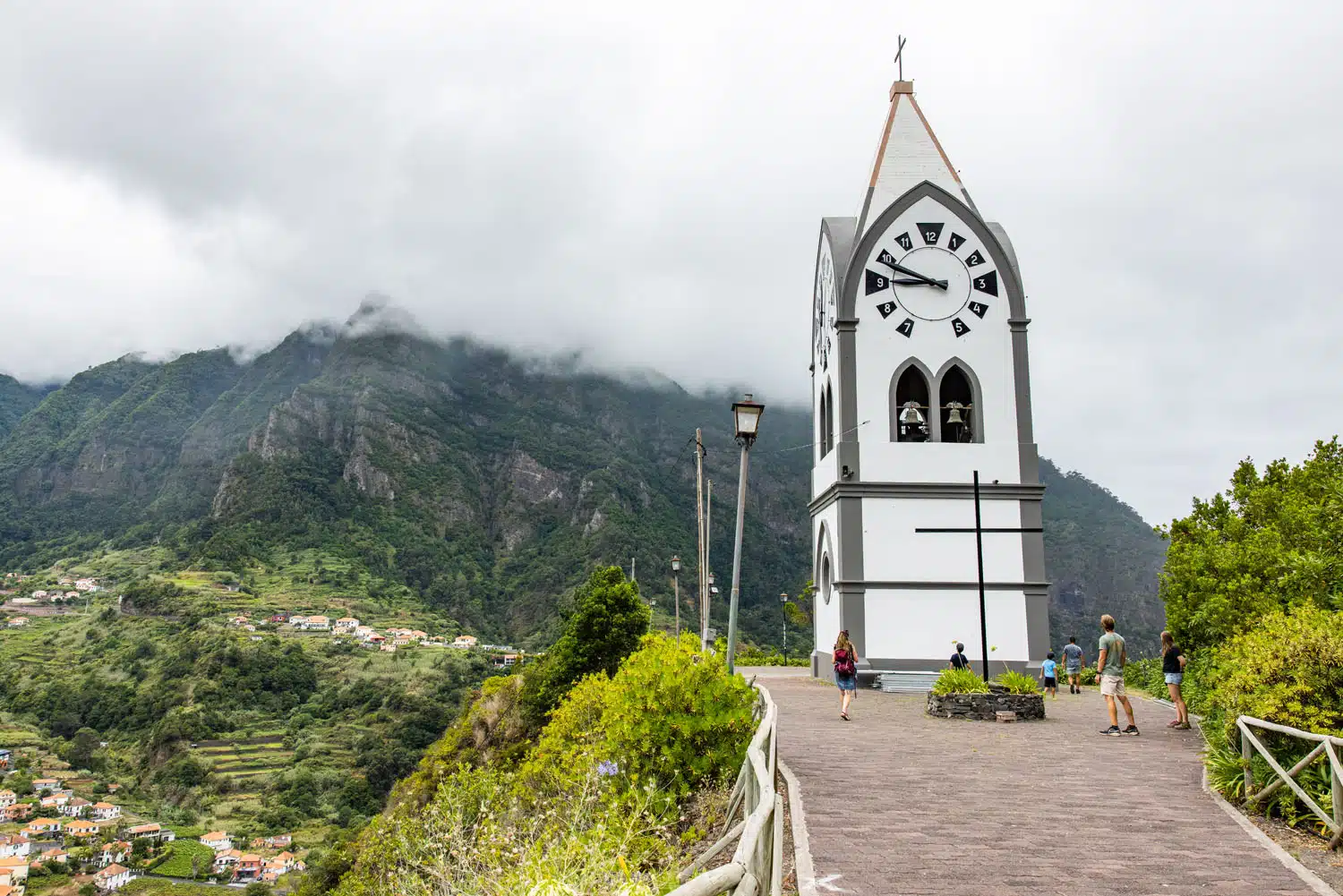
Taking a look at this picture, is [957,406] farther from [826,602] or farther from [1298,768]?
[1298,768]

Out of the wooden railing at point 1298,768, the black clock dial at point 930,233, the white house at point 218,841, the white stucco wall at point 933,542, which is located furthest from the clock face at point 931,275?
the white house at point 218,841

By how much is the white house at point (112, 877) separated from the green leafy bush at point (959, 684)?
41024mm

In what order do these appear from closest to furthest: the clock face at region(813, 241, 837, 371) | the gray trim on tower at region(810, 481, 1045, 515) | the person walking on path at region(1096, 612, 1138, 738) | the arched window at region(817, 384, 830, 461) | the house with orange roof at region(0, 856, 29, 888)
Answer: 1. the person walking on path at region(1096, 612, 1138, 738)
2. the gray trim on tower at region(810, 481, 1045, 515)
3. the clock face at region(813, 241, 837, 371)
4. the arched window at region(817, 384, 830, 461)
5. the house with orange roof at region(0, 856, 29, 888)

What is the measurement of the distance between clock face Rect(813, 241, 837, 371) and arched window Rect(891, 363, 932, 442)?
6.76 ft

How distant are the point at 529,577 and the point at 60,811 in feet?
167

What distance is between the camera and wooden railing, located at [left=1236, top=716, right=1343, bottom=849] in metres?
6.88

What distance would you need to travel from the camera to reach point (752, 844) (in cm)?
354

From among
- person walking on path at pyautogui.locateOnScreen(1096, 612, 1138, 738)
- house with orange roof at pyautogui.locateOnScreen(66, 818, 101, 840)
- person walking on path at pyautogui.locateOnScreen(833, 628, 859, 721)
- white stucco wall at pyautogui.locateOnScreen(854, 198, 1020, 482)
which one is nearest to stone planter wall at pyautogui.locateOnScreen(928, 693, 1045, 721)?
person walking on path at pyautogui.locateOnScreen(833, 628, 859, 721)

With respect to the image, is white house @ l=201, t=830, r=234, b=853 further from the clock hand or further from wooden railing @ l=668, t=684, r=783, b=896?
wooden railing @ l=668, t=684, r=783, b=896

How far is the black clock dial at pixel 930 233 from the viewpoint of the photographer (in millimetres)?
21547

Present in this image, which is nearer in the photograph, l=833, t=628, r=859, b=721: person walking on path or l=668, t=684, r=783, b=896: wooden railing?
l=668, t=684, r=783, b=896: wooden railing

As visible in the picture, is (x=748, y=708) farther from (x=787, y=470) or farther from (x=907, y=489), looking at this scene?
(x=787, y=470)

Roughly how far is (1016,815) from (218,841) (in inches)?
1944

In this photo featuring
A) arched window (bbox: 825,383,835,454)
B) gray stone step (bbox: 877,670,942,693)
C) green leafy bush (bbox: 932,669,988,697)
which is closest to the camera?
green leafy bush (bbox: 932,669,988,697)
